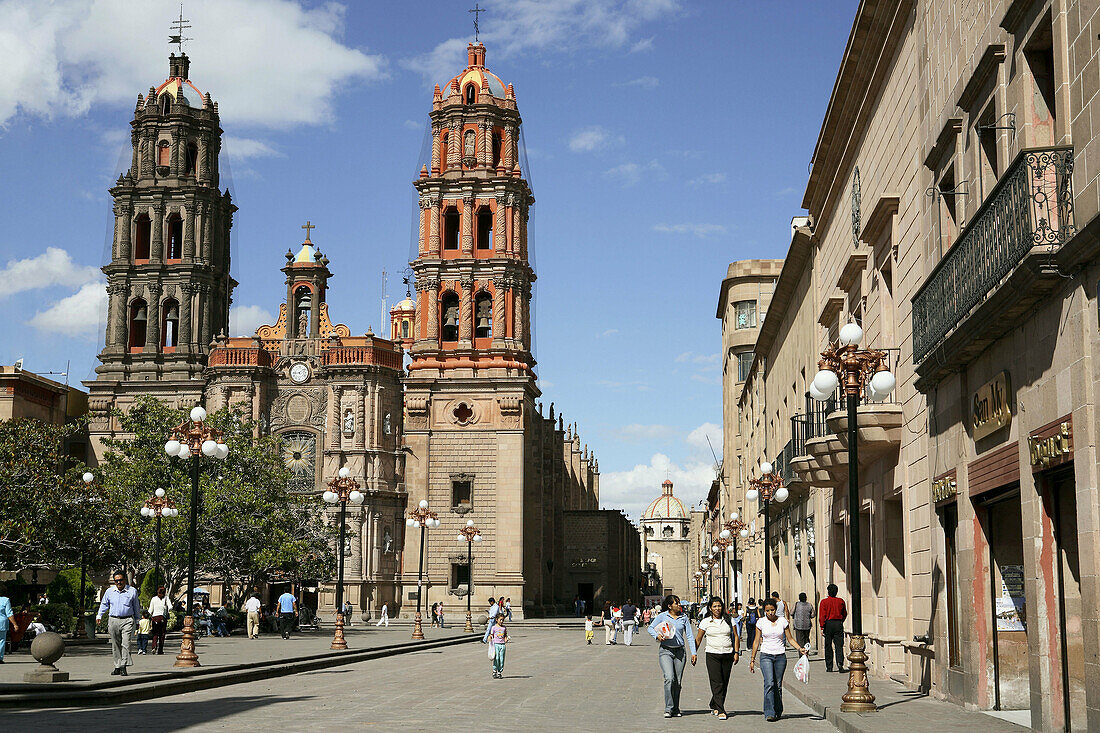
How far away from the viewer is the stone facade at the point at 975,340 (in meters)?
11.3

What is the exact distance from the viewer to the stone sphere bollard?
1823 centimetres

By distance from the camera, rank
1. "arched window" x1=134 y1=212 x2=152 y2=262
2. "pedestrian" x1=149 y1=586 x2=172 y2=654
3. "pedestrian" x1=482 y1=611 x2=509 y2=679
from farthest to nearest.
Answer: "arched window" x1=134 y1=212 x2=152 y2=262 → "pedestrian" x1=149 y1=586 x2=172 y2=654 → "pedestrian" x1=482 y1=611 x2=509 y2=679

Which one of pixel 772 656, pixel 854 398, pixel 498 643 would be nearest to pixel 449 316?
pixel 498 643

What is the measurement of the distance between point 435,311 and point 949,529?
193ft

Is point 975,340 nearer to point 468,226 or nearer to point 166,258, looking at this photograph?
point 468,226

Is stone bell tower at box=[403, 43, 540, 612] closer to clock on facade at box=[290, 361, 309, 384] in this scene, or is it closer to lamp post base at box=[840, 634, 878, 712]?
clock on facade at box=[290, 361, 309, 384]

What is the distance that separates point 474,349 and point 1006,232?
6093 cm

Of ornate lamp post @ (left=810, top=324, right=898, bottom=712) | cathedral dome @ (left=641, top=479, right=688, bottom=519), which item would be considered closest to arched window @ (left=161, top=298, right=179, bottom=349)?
ornate lamp post @ (left=810, top=324, right=898, bottom=712)

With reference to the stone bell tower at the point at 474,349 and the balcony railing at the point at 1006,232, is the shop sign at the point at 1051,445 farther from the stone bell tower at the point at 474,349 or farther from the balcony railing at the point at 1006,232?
the stone bell tower at the point at 474,349

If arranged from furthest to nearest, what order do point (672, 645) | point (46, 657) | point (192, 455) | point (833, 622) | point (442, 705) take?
point (192, 455) → point (833, 622) → point (46, 657) → point (442, 705) → point (672, 645)

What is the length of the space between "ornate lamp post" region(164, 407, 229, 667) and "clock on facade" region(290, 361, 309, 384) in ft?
149

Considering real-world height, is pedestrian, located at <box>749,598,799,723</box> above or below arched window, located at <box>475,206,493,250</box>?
below

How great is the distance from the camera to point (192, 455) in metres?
26.3

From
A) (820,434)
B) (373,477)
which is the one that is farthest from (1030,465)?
(373,477)
